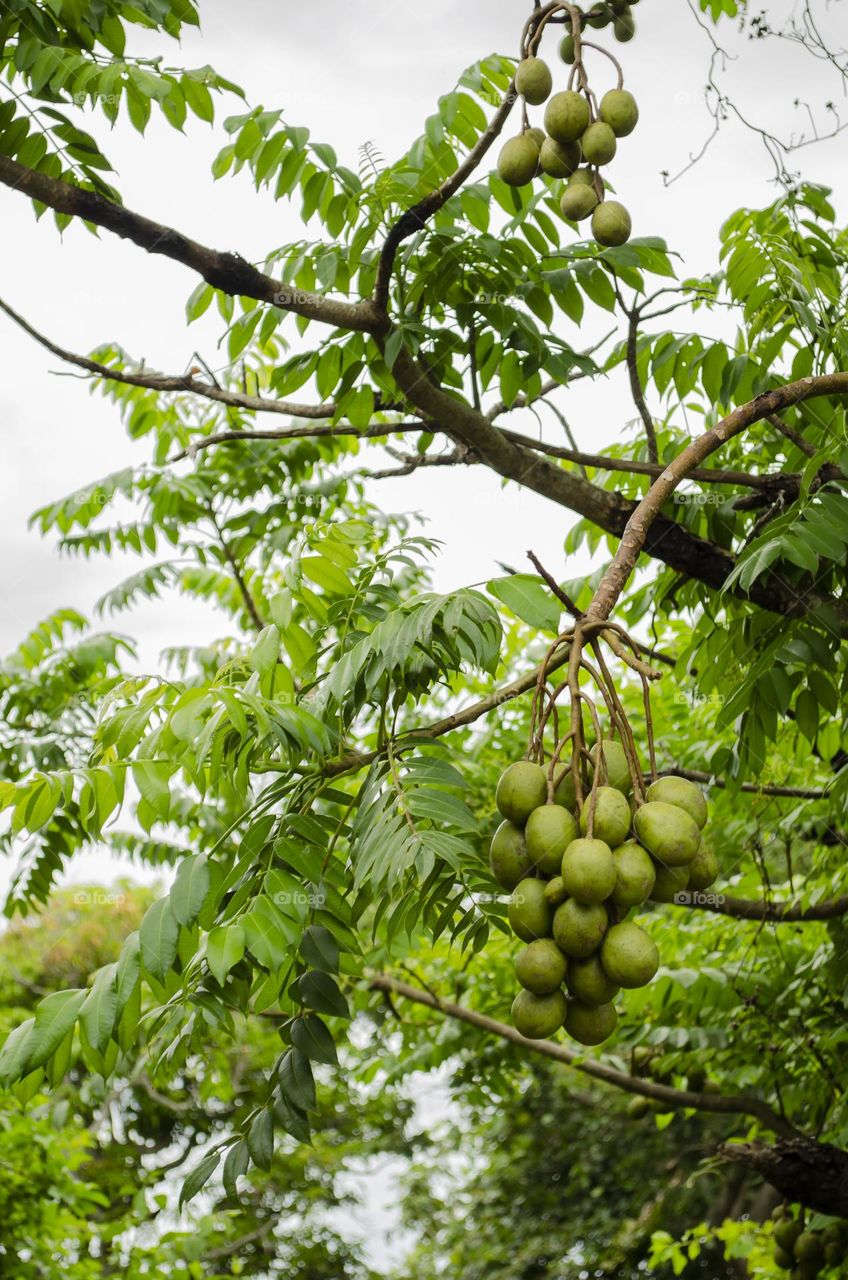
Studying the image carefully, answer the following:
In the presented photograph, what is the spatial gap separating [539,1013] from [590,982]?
70 millimetres

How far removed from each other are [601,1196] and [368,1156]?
3.21m

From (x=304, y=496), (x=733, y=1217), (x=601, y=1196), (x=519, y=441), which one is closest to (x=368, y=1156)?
(x=601, y=1196)

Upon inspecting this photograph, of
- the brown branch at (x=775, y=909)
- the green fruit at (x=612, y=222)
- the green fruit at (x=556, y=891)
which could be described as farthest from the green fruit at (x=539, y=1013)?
the brown branch at (x=775, y=909)

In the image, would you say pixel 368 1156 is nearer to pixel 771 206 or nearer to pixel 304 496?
pixel 304 496

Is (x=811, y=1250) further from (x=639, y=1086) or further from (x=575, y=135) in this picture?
(x=575, y=135)

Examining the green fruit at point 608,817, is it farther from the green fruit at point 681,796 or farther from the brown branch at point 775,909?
the brown branch at point 775,909

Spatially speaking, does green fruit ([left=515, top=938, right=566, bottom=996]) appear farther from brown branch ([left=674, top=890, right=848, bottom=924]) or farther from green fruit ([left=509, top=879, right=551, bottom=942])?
brown branch ([left=674, top=890, right=848, bottom=924])

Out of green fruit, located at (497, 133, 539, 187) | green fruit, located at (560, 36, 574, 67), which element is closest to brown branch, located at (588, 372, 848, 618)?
green fruit, located at (497, 133, 539, 187)

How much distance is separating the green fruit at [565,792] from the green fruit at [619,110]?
4.67 feet

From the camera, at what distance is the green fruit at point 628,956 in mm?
1317

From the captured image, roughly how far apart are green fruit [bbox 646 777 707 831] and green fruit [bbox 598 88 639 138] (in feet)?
4.73

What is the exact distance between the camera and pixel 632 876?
134cm

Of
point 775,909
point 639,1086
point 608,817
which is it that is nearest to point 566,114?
point 608,817

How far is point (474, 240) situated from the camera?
2646mm
